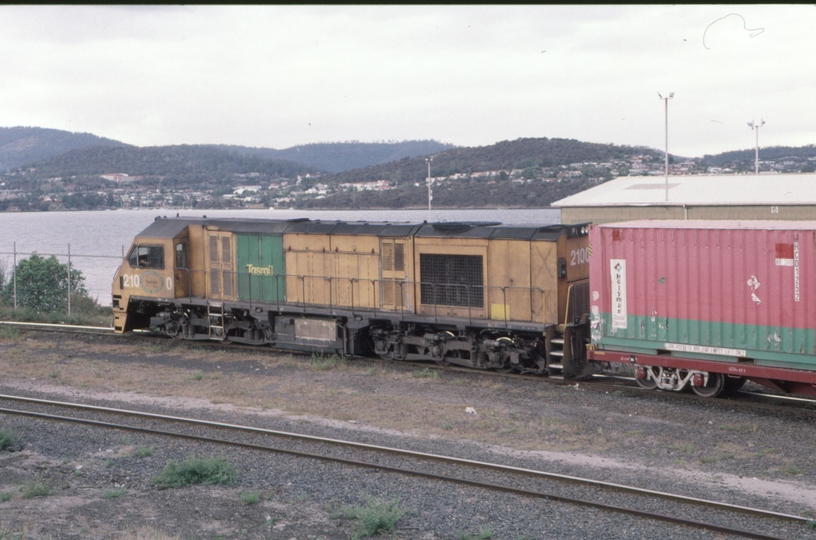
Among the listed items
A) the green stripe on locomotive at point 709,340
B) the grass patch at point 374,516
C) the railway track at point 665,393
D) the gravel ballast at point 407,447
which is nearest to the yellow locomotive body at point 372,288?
the railway track at point 665,393

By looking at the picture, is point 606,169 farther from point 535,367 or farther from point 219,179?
point 535,367

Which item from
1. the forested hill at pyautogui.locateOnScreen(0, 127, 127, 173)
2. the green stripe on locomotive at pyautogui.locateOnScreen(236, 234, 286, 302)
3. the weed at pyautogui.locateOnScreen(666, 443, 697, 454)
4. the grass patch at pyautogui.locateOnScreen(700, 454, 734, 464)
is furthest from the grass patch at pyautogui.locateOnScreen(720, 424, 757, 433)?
the forested hill at pyautogui.locateOnScreen(0, 127, 127, 173)

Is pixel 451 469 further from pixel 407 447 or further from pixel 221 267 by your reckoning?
pixel 221 267

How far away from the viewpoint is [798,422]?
1235cm

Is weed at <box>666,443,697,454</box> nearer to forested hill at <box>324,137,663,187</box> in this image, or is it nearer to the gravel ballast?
the gravel ballast

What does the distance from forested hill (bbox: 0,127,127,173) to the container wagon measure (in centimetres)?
15709

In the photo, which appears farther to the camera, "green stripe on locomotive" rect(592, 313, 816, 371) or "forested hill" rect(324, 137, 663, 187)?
"forested hill" rect(324, 137, 663, 187)

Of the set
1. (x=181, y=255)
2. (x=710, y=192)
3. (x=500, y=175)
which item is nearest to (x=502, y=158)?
(x=500, y=175)

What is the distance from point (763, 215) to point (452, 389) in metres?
21.4

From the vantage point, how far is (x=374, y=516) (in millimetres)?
7891

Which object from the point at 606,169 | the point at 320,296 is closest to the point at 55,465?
the point at 320,296

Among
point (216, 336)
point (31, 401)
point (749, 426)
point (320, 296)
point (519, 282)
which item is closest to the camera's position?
point (749, 426)

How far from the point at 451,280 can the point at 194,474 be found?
8.88m

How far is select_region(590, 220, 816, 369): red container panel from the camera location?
12.7 metres
